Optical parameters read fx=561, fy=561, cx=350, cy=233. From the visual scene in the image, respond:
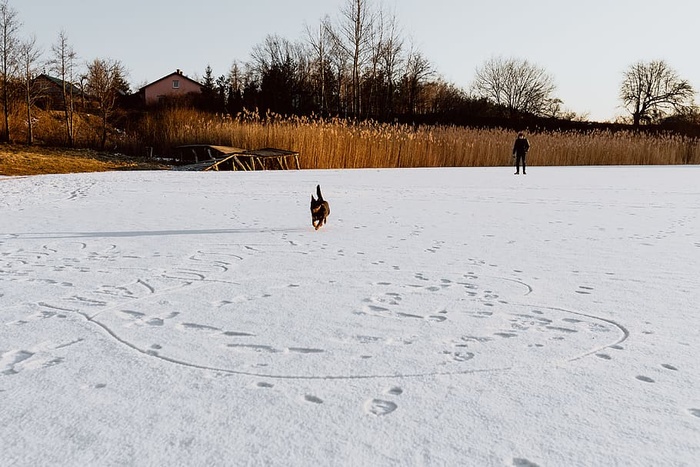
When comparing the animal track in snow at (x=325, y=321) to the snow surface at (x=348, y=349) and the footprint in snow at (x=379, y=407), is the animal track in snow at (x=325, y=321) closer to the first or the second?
the snow surface at (x=348, y=349)

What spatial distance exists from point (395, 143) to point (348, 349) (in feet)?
44.6

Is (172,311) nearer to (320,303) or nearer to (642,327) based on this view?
(320,303)

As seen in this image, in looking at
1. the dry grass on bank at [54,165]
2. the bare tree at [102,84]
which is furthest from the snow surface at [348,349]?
the bare tree at [102,84]

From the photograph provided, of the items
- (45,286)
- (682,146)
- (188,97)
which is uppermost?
(188,97)

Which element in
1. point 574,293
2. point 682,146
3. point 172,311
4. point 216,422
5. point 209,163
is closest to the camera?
A: point 216,422

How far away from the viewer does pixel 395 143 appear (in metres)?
14.9

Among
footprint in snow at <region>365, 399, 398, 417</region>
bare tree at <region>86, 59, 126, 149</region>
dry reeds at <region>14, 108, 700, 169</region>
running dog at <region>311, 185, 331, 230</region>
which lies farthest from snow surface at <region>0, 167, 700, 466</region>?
bare tree at <region>86, 59, 126, 149</region>

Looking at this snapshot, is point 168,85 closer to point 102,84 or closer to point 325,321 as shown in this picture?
point 102,84

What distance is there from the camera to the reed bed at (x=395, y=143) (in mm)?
14125

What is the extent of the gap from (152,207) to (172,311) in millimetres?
3877

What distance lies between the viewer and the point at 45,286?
2.37 m

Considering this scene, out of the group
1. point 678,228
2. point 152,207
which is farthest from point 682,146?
point 152,207

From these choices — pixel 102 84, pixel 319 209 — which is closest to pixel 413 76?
pixel 102 84

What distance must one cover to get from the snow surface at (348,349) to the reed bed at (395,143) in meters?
10.5
